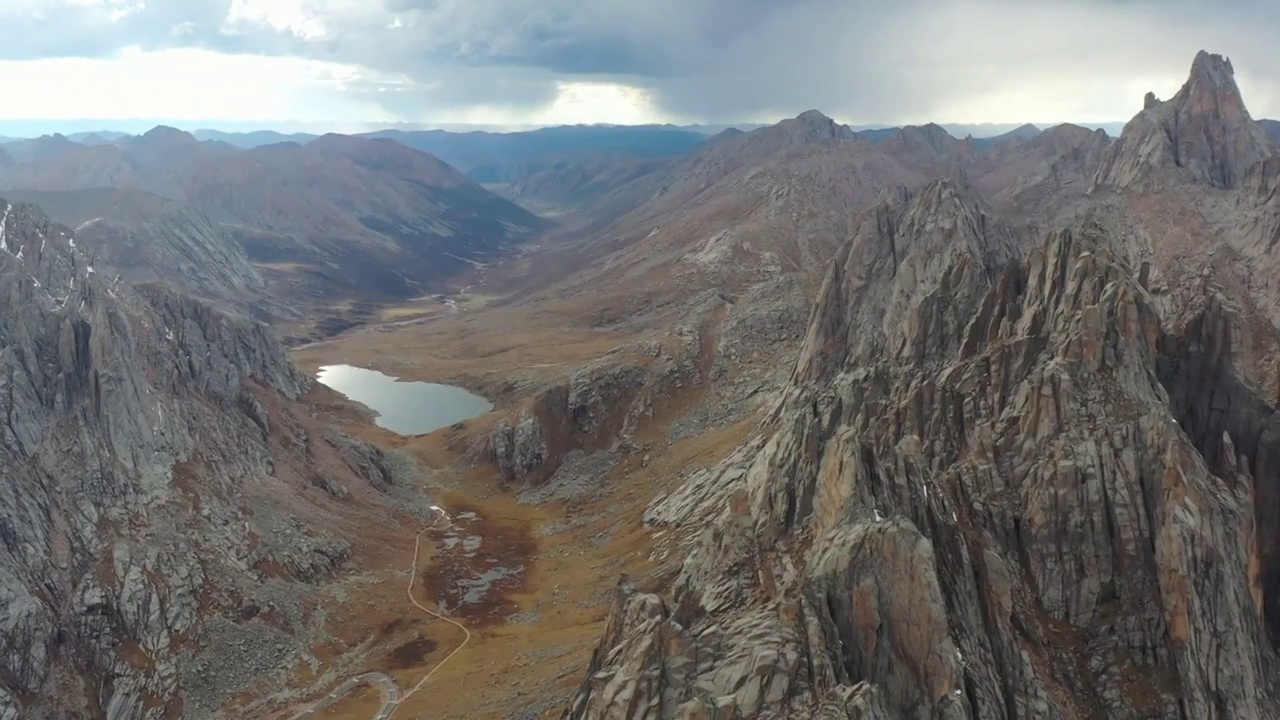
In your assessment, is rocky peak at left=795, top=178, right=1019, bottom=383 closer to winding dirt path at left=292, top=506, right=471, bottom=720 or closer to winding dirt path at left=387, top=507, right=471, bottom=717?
winding dirt path at left=387, top=507, right=471, bottom=717

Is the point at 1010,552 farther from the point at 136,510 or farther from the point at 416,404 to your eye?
the point at 416,404

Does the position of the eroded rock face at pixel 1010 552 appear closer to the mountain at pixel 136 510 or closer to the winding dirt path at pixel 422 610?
the winding dirt path at pixel 422 610

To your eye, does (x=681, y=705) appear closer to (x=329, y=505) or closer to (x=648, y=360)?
(x=329, y=505)

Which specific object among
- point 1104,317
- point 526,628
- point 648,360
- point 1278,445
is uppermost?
point 1104,317

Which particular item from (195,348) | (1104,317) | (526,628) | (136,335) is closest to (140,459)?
(136,335)

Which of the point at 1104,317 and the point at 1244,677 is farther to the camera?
the point at 1104,317

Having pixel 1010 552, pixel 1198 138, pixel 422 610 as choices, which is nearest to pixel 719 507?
pixel 422 610

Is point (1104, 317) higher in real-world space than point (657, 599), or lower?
higher
